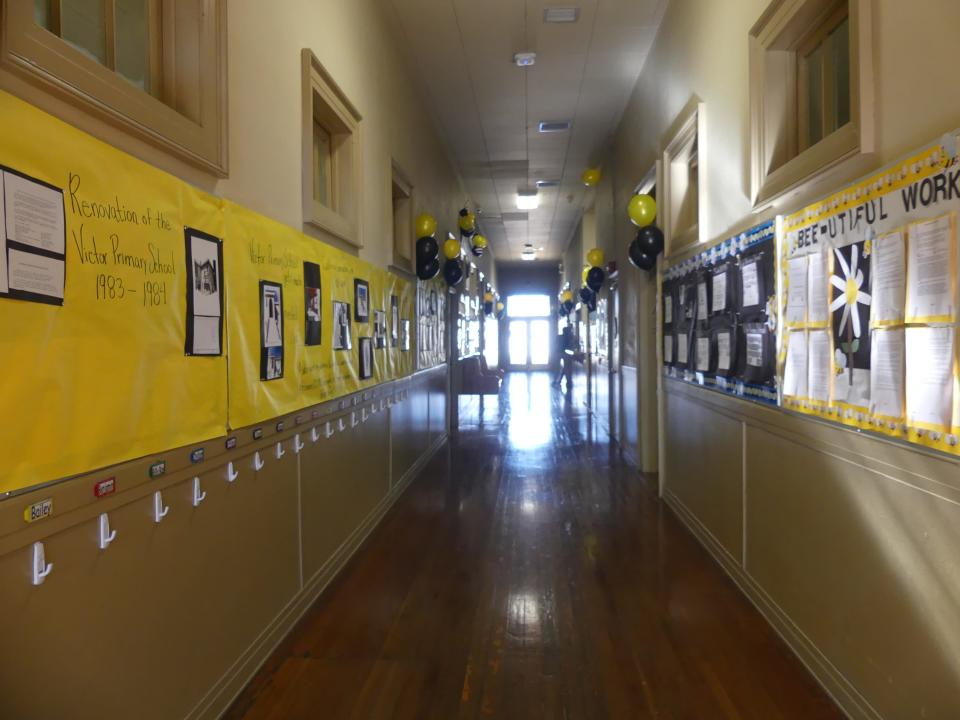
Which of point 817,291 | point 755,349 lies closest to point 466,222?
point 755,349

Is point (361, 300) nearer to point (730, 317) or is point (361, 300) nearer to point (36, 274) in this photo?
point (730, 317)

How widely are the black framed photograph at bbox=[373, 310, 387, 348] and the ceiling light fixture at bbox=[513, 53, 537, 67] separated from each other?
264cm

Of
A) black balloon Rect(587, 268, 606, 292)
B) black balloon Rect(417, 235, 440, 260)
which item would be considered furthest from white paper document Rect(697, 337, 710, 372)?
black balloon Rect(587, 268, 606, 292)

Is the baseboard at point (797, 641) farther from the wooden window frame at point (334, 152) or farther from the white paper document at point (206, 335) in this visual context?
the wooden window frame at point (334, 152)

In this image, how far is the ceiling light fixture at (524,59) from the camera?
5.31 meters

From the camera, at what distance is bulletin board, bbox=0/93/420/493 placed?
131 centimetres

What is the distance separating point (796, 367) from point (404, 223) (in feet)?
13.3

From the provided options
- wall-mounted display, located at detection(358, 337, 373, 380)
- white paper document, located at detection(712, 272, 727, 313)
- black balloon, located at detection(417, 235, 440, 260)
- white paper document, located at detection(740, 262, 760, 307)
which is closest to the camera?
white paper document, located at detection(740, 262, 760, 307)

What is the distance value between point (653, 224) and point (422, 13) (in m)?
2.54

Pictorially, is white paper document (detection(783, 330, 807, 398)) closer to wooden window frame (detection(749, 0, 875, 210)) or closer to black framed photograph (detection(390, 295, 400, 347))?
wooden window frame (detection(749, 0, 875, 210))

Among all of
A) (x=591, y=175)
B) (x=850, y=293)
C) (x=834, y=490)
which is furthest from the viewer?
(x=591, y=175)

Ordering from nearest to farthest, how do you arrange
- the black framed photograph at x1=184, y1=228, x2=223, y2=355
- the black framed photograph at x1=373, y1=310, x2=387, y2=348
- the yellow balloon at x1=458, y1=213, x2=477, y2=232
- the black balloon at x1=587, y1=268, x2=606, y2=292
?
the black framed photograph at x1=184, y1=228, x2=223, y2=355 < the black framed photograph at x1=373, y1=310, x2=387, y2=348 < the black balloon at x1=587, y1=268, x2=606, y2=292 < the yellow balloon at x1=458, y1=213, x2=477, y2=232

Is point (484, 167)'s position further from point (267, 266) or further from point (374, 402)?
point (267, 266)

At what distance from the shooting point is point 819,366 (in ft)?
7.88
